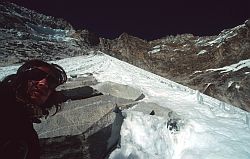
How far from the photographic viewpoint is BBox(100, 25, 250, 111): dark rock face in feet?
455

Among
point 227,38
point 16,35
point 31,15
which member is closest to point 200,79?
point 227,38

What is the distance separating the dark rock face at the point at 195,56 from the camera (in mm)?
138750

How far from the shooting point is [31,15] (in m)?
80.2

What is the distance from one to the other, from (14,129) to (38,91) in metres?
0.36

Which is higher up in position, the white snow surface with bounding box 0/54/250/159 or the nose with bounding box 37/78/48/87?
the nose with bounding box 37/78/48/87

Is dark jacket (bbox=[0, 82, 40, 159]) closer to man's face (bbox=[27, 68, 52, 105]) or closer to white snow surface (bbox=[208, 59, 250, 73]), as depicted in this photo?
man's face (bbox=[27, 68, 52, 105])

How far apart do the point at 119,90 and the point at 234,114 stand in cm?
227

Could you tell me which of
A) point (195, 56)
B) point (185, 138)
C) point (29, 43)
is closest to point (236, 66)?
point (195, 56)

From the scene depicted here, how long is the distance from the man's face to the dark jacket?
0.11 meters

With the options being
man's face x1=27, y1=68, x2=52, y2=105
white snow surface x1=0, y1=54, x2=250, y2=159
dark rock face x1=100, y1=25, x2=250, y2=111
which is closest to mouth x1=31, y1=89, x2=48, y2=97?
man's face x1=27, y1=68, x2=52, y2=105

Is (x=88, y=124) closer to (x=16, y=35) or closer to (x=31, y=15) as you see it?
(x=16, y=35)

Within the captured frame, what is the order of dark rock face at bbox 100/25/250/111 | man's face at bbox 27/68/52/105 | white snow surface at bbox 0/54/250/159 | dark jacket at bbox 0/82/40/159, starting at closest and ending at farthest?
dark jacket at bbox 0/82/40/159, man's face at bbox 27/68/52/105, white snow surface at bbox 0/54/250/159, dark rock face at bbox 100/25/250/111

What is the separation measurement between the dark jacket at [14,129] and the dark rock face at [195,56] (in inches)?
4920

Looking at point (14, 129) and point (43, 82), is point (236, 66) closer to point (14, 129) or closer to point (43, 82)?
point (43, 82)
